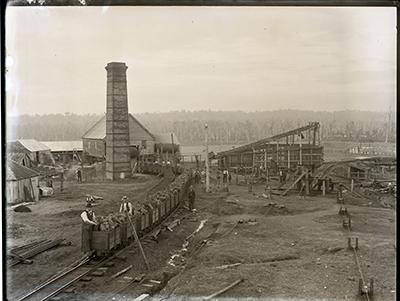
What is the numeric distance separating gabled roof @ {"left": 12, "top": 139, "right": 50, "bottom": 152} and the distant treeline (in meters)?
0.01

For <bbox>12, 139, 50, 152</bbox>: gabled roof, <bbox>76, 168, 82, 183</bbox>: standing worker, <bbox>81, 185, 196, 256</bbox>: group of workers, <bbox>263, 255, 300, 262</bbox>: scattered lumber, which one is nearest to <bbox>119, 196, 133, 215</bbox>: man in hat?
<bbox>81, 185, 196, 256</bbox>: group of workers

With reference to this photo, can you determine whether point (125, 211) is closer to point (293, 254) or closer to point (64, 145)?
point (64, 145)

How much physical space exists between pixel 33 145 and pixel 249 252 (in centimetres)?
63

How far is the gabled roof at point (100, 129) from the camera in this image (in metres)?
1.47

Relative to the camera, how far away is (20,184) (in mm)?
1455

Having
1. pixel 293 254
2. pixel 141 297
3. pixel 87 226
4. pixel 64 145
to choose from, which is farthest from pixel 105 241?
pixel 293 254

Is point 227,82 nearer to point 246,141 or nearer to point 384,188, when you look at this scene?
point 246,141

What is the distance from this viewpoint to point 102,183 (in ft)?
4.91

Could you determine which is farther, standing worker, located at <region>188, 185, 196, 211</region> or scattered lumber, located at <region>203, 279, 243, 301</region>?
standing worker, located at <region>188, 185, 196, 211</region>

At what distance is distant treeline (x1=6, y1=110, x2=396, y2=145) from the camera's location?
1442mm

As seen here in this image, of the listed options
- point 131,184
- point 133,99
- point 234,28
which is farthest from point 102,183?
point 234,28

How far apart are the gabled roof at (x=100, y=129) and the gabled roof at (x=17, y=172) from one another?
17cm

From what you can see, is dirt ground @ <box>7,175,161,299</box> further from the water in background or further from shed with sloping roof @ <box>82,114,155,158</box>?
the water in background

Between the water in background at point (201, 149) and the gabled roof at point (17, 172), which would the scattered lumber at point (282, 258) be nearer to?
the water in background at point (201, 149)
